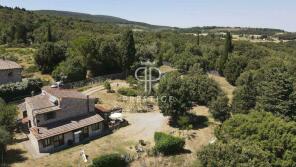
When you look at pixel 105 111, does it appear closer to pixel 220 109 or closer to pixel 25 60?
pixel 220 109

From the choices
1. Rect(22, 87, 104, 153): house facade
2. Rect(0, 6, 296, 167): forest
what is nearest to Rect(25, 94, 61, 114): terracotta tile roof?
Rect(22, 87, 104, 153): house facade

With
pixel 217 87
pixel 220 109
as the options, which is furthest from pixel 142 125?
pixel 217 87

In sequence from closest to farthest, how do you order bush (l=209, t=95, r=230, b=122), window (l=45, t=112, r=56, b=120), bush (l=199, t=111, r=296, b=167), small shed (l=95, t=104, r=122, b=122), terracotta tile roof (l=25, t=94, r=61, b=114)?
bush (l=199, t=111, r=296, b=167), terracotta tile roof (l=25, t=94, r=61, b=114), window (l=45, t=112, r=56, b=120), small shed (l=95, t=104, r=122, b=122), bush (l=209, t=95, r=230, b=122)

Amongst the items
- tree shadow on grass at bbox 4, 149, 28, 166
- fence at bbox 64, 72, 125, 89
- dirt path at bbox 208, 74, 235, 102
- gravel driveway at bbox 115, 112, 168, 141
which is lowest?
tree shadow on grass at bbox 4, 149, 28, 166

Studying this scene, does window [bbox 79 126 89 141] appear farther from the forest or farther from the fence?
the fence

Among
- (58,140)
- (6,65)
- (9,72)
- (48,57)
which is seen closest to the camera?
(58,140)
